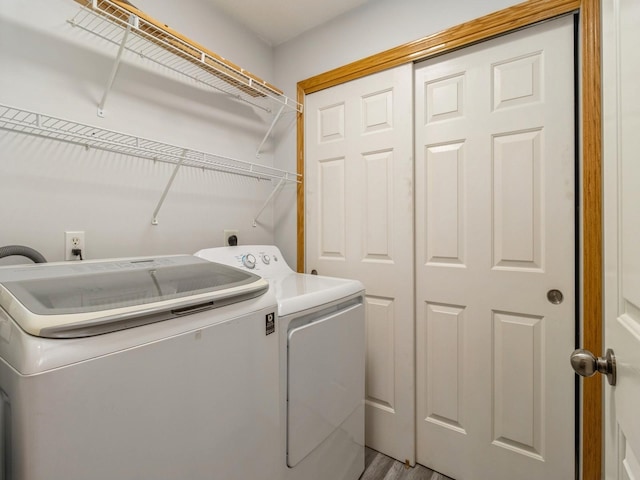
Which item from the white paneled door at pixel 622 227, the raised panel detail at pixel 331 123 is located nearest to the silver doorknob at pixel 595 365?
the white paneled door at pixel 622 227

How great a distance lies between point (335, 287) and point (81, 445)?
3.21ft

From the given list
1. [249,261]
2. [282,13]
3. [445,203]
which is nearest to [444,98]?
[445,203]

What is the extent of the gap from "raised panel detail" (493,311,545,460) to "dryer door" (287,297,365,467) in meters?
0.66

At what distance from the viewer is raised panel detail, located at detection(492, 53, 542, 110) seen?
4.51ft

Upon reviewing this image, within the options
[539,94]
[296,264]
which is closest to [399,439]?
[296,264]

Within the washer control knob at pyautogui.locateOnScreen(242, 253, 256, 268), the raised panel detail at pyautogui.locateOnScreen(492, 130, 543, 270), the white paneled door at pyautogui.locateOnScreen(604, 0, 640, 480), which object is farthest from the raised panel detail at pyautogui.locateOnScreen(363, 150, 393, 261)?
the white paneled door at pyautogui.locateOnScreen(604, 0, 640, 480)

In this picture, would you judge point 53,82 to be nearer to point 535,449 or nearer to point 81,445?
point 81,445

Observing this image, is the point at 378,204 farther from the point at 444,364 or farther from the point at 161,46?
the point at 161,46

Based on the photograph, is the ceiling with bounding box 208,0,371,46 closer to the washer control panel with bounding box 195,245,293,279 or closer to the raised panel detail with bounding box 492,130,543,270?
the raised panel detail with bounding box 492,130,543,270

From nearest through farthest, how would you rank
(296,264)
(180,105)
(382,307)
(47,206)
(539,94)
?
(47,206) < (539,94) < (180,105) < (382,307) < (296,264)

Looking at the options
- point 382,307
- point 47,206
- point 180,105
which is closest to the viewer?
point 47,206

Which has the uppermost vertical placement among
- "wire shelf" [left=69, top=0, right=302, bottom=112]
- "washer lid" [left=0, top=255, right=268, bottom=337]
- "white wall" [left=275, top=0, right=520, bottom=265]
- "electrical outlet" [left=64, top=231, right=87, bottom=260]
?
"white wall" [left=275, top=0, right=520, bottom=265]

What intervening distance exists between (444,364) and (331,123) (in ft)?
5.13

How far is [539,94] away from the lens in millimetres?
1369
